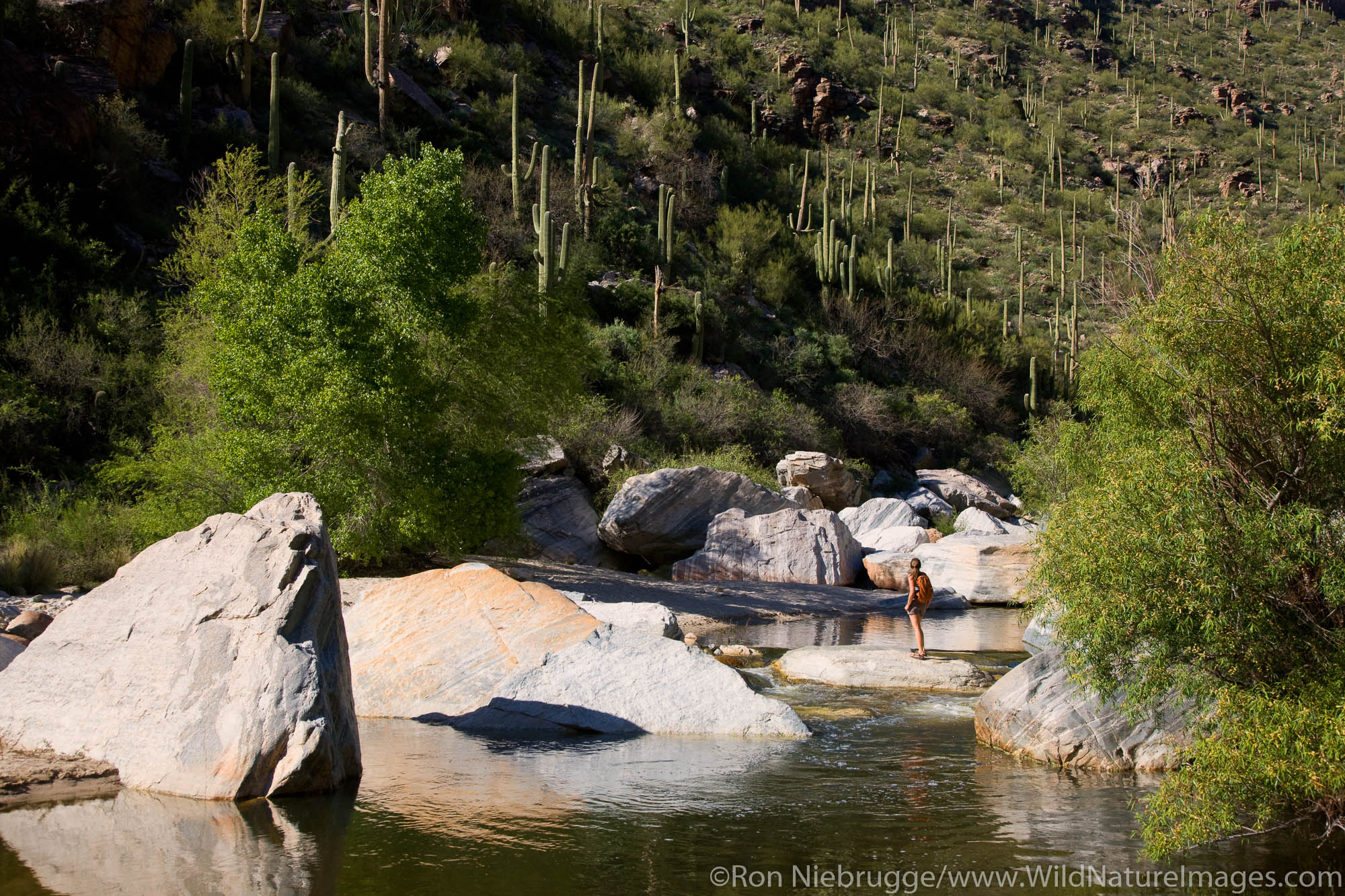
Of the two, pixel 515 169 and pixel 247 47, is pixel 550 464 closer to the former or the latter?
pixel 515 169

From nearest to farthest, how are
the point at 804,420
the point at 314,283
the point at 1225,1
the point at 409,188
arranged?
the point at 314,283 → the point at 409,188 → the point at 804,420 → the point at 1225,1

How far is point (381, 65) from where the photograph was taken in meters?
35.2

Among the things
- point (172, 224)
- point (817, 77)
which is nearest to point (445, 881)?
point (172, 224)

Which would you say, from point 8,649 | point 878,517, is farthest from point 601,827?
point 878,517

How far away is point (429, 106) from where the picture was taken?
39750 mm

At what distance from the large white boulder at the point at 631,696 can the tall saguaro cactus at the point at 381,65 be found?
95.6 feet

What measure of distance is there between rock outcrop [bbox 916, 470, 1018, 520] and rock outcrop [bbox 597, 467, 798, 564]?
13045 mm

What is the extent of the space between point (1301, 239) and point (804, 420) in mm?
28302

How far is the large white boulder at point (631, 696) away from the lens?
9987mm

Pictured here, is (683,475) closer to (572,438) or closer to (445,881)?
(572,438)

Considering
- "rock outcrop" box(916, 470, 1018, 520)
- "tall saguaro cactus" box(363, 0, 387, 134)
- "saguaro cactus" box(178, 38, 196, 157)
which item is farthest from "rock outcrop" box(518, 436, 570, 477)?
"tall saguaro cactus" box(363, 0, 387, 134)

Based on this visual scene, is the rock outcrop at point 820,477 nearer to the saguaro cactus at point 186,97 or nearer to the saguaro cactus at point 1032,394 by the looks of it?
the saguaro cactus at point 1032,394

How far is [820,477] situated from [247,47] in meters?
22.0

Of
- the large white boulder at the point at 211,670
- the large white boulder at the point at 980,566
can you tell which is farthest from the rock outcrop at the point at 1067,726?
the large white boulder at the point at 980,566
